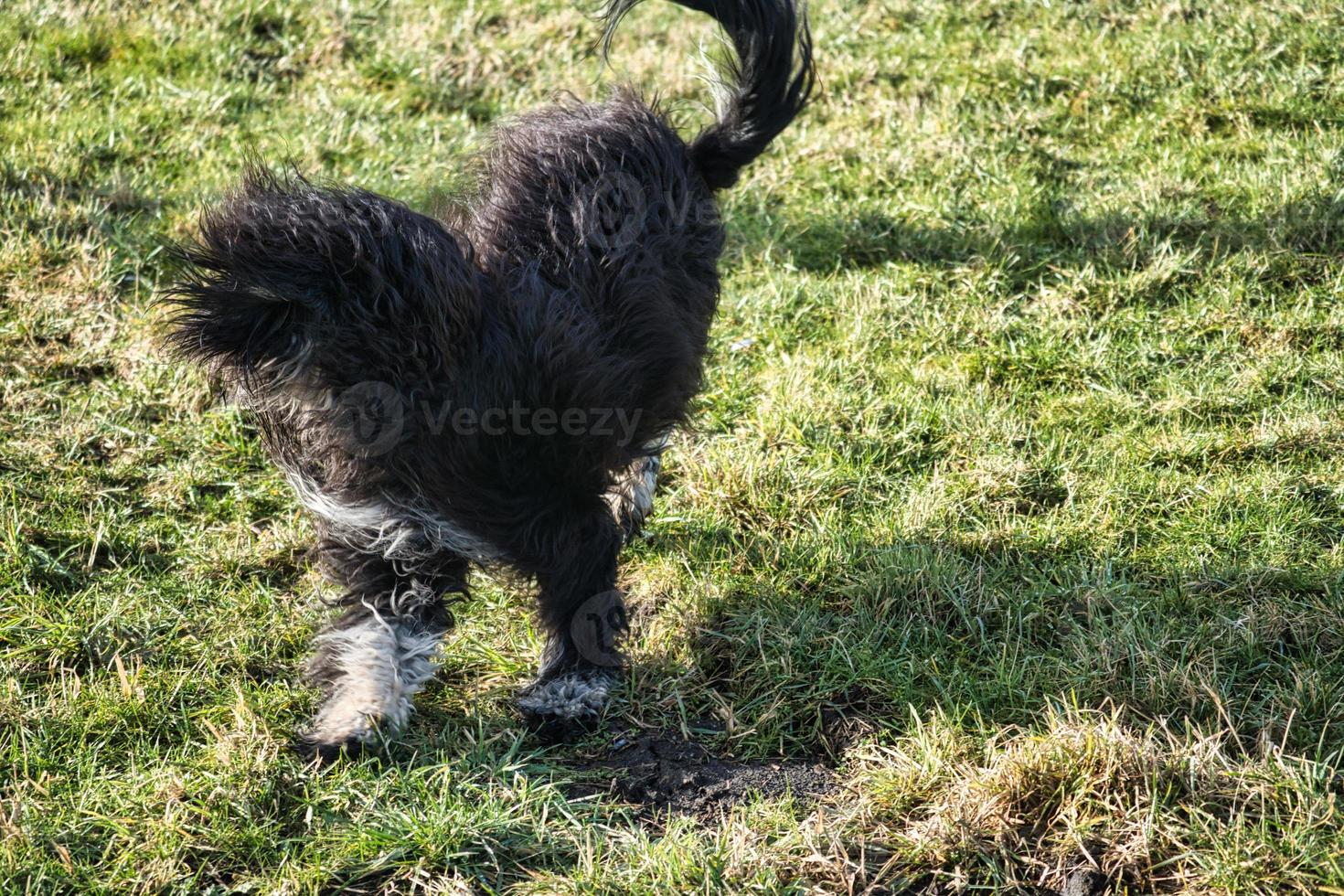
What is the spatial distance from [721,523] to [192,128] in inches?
156

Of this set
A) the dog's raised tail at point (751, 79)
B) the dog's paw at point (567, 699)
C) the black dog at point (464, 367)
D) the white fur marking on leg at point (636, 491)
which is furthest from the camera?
the dog's raised tail at point (751, 79)

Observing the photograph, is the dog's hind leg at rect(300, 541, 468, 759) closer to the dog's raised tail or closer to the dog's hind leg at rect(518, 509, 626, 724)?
the dog's hind leg at rect(518, 509, 626, 724)

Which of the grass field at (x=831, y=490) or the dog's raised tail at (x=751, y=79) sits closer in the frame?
the grass field at (x=831, y=490)

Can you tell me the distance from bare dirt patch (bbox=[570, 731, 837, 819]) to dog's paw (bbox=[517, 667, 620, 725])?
0.13 metres

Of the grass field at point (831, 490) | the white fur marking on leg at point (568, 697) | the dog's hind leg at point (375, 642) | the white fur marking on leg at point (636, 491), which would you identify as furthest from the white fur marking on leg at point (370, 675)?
the white fur marking on leg at point (636, 491)

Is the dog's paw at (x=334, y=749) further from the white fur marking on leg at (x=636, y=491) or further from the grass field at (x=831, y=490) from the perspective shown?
the white fur marking on leg at (x=636, y=491)

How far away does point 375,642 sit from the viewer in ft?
11.0

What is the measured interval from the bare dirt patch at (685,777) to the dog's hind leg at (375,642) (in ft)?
1.86

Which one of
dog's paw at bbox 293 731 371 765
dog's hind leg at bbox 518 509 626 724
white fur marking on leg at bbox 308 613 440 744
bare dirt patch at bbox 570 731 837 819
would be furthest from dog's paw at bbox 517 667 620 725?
dog's paw at bbox 293 731 371 765

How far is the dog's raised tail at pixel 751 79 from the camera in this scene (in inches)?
163

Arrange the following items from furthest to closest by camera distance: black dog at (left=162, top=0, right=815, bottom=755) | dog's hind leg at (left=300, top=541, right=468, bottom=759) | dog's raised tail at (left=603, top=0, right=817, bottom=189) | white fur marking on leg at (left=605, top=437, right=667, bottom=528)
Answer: dog's raised tail at (left=603, top=0, right=817, bottom=189), white fur marking on leg at (left=605, top=437, right=667, bottom=528), dog's hind leg at (left=300, top=541, right=468, bottom=759), black dog at (left=162, top=0, right=815, bottom=755)

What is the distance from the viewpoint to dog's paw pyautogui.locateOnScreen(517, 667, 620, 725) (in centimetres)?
362

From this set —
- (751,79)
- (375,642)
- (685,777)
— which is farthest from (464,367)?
(751,79)

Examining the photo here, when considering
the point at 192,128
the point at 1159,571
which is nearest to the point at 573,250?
the point at 1159,571
